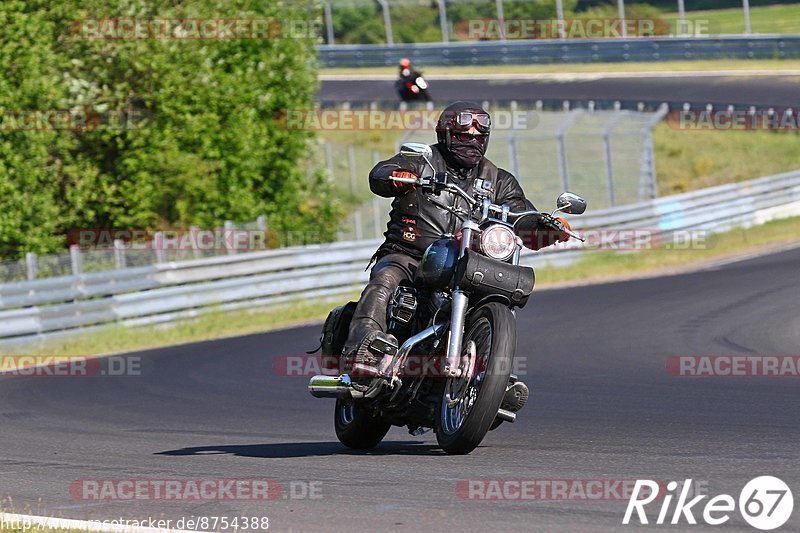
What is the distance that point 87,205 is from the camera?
27.0 meters

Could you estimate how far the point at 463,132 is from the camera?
7.95m

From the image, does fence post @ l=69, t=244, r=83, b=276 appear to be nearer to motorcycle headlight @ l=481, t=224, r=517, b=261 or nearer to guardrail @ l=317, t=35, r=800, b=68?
motorcycle headlight @ l=481, t=224, r=517, b=261

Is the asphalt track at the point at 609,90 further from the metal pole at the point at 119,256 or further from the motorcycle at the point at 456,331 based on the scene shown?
the motorcycle at the point at 456,331

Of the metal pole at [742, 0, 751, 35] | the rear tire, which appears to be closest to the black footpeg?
the rear tire

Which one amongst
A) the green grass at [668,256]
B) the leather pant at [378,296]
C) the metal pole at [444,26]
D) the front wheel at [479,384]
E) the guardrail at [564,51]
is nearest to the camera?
the front wheel at [479,384]

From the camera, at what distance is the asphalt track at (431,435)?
19.5 feet

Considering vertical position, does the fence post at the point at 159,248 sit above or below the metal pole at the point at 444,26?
above

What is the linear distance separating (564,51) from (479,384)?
47.6m

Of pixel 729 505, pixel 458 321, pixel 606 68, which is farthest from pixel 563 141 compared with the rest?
pixel 606 68

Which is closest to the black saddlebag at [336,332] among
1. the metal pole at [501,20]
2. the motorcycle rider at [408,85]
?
the motorcycle rider at [408,85]

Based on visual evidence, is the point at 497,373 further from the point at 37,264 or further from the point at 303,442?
the point at 37,264

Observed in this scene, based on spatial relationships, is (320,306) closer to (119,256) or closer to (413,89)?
(119,256)

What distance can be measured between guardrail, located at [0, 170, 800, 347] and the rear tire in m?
10.4

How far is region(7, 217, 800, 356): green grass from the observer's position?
19.0 metres
